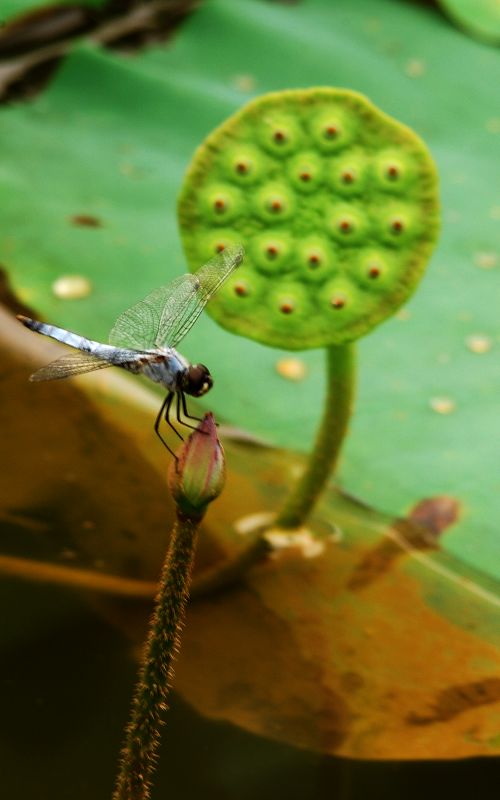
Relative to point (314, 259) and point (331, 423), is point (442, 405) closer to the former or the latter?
point (331, 423)

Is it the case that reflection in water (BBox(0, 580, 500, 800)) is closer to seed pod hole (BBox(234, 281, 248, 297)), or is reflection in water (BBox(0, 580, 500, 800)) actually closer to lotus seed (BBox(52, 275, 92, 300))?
seed pod hole (BBox(234, 281, 248, 297))

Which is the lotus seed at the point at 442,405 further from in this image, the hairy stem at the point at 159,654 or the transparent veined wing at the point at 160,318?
the hairy stem at the point at 159,654

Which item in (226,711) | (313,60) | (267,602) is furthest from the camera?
(313,60)

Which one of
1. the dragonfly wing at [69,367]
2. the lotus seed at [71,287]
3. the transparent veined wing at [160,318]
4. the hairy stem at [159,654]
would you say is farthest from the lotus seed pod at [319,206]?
the lotus seed at [71,287]

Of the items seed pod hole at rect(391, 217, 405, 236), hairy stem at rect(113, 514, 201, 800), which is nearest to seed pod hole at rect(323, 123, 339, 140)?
seed pod hole at rect(391, 217, 405, 236)

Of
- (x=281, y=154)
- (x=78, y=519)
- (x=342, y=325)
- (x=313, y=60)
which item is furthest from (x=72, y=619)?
(x=313, y=60)

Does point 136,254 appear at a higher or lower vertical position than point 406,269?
higher

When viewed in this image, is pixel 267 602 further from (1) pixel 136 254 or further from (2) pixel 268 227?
(1) pixel 136 254
